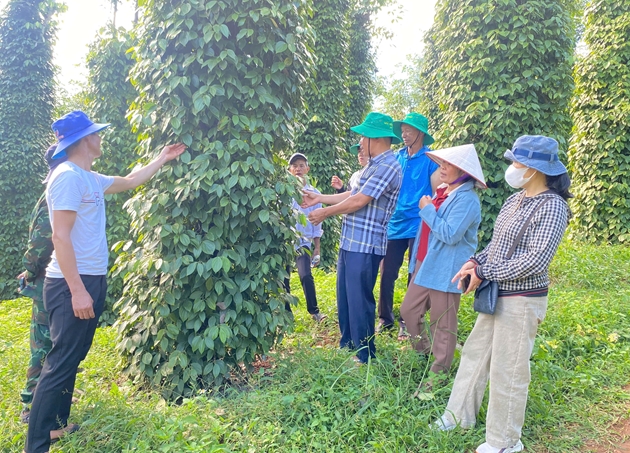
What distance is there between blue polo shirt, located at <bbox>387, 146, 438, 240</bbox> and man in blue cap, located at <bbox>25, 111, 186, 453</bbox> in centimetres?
243

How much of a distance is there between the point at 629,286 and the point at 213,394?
5.03 meters

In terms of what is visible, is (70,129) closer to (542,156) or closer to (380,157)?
(380,157)

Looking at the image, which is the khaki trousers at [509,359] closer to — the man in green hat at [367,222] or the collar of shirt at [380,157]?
the man in green hat at [367,222]

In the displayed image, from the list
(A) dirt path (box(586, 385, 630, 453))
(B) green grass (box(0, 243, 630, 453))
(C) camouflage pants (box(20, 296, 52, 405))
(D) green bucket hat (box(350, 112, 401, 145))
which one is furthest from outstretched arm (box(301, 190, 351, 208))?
(A) dirt path (box(586, 385, 630, 453))

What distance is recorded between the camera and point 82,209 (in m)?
2.76

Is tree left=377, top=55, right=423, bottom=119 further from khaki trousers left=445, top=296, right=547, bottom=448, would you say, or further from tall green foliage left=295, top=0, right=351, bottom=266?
khaki trousers left=445, top=296, right=547, bottom=448

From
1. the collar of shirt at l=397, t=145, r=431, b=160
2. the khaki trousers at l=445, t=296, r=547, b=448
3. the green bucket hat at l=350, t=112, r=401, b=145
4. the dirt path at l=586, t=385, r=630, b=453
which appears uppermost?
the green bucket hat at l=350, t=112, r=401, b=145

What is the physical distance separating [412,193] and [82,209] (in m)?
2.66

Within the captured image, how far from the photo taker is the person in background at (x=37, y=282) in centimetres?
307

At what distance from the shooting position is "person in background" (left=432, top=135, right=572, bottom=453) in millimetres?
2373

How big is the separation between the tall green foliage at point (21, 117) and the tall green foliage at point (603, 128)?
10399 mm

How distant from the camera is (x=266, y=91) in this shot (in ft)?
10.9

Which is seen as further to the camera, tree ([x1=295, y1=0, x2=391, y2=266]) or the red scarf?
tree ([x1=295, y1=0, x2=391, y2=266])

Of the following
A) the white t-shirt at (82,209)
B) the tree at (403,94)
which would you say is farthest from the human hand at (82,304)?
the tree at (403,94)
